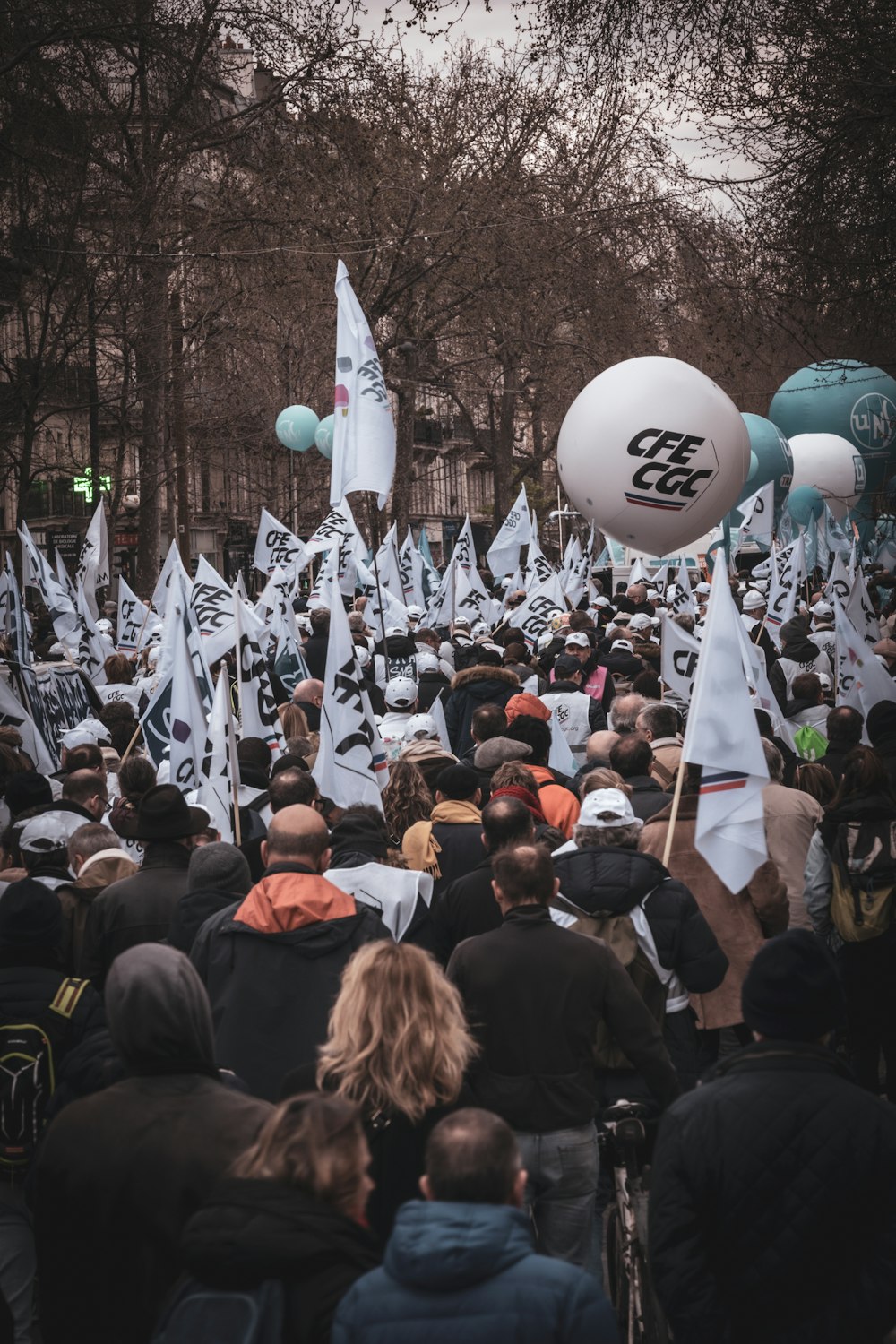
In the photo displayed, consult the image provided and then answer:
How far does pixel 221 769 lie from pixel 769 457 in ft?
67.1

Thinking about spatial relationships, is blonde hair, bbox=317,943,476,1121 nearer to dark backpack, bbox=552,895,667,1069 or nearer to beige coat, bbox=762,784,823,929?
dark backpack, bbox=552,895,667,1069

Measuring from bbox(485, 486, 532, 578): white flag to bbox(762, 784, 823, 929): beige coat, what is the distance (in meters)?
14.2

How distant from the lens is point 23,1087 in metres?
4.30

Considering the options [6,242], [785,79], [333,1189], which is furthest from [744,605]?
[333,1189]

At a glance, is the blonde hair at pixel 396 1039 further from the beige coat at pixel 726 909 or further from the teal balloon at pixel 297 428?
the teal balloon at pixel 297 428

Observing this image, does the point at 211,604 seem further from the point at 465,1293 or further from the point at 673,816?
the point at 465,1293

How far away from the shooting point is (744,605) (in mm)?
15539

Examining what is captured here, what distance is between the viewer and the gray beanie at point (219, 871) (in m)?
5.39

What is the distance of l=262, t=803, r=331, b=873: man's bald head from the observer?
4.79 meters

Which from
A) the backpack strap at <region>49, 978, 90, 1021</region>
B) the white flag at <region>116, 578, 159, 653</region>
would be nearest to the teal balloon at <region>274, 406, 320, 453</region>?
the white flag at <region>116, 578, 159, 653</region>

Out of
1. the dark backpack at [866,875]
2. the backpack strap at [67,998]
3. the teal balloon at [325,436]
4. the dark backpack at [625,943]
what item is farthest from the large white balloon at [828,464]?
the backpack strap at [67,998]

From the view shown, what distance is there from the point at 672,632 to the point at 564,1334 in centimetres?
896

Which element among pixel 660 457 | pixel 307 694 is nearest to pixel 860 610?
pixel 660 457

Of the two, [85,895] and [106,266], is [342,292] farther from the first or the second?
[106,266]
